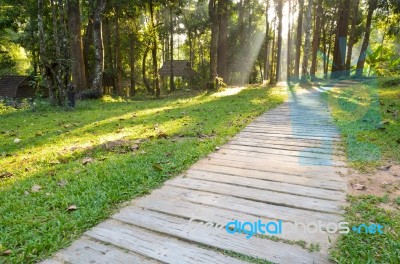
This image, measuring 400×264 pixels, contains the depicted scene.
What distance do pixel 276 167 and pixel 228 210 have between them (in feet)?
4.81

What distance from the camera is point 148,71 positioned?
128 feet

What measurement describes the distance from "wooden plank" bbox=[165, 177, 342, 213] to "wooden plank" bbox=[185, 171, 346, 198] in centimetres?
10

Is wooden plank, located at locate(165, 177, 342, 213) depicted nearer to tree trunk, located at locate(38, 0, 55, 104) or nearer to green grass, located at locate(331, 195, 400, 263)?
green grass, located at locate(331, 195, 400, 263)

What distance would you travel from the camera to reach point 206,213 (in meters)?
2.91

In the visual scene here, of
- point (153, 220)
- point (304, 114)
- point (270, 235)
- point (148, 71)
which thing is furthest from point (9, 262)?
point (148, 71)

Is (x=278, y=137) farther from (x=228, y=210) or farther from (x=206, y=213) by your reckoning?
(x=206, y=213)

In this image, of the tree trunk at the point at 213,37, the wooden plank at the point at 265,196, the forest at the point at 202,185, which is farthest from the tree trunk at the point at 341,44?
the wooden plank at the point at 265,196

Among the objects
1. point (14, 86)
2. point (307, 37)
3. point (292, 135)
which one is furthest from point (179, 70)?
point (292, 135)

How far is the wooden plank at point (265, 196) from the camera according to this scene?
2.98 metres

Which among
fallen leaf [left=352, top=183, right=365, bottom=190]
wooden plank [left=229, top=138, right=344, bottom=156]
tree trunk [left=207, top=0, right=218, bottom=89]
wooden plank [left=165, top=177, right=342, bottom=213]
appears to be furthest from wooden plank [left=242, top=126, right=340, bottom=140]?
tree trunk [left=207, top=0, right=218, bottom=89]

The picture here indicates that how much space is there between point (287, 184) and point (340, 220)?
2.86 feet

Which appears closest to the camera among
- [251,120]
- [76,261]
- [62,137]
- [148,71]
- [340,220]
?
[76,261]

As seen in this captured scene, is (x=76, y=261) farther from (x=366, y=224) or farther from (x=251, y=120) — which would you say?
(x=251, y=120)

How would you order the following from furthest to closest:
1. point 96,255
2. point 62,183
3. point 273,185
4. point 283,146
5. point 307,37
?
1. point 307,37
2. point 283,146
3. point 62,183
4. point 273,185
5. point 96,255
